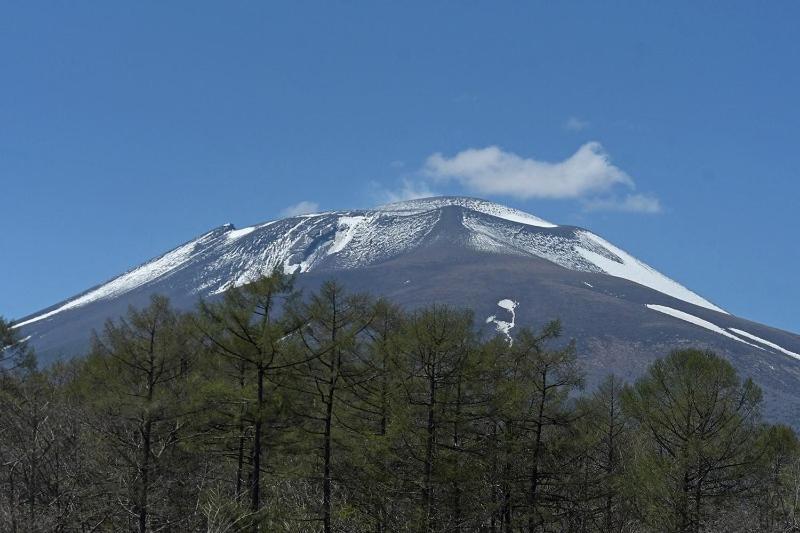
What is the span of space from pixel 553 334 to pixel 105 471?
1313cm

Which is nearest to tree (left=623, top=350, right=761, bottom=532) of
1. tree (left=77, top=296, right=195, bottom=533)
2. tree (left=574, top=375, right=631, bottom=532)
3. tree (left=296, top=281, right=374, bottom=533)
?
tree (left=574, top=375, right=631, bottom=532)

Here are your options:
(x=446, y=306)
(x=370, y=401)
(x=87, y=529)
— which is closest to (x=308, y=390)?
(x=370, y=401)

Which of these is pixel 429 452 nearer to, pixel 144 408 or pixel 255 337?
pixel 255 337

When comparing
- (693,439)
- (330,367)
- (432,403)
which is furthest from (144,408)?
(693,439)

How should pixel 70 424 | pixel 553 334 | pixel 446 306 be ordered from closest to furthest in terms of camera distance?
pixel 70 424
pixel 446 306
pixel 553 334

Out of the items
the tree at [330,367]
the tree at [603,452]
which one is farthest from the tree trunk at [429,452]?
the tree at [603,452]

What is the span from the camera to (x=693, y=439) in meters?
25.1

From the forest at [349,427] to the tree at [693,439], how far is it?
2.6 inches

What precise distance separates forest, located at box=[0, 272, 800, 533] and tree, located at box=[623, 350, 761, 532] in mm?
67

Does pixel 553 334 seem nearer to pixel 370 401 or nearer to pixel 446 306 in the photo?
pixel 446 306

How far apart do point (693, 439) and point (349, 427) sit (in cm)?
967

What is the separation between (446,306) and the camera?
25.2 metres

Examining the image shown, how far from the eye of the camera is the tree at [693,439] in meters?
25.2

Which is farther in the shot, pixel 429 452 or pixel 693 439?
pixel 693 439
